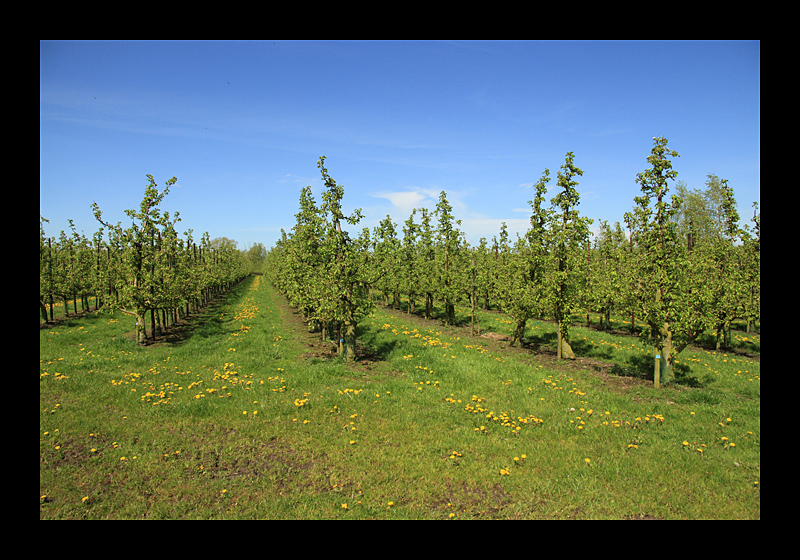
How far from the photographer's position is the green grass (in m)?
6.73

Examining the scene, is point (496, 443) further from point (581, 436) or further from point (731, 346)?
point (731, 346)

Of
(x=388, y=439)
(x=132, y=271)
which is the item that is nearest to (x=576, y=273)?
(x=388, y=439)

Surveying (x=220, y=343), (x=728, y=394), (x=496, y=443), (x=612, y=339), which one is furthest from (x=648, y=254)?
(x=220, y=343)

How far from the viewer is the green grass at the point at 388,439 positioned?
6734 millimetres

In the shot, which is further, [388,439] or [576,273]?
[576,273]

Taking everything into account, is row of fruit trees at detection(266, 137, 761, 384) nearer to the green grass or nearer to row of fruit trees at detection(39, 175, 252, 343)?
the green grass

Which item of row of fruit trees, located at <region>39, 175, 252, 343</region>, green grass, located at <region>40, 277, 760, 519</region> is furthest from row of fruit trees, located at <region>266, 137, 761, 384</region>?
row of fruit trees, located at <region>39, 175, 252, 343</region>

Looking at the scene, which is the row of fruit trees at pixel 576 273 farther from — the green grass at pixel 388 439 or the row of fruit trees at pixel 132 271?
the row of fruit trees at pixel 132 271

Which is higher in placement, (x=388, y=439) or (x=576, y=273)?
(x=576, y=273)

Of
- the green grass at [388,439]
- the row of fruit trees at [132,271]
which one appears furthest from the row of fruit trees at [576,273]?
the row of fruit trees at [132,271]

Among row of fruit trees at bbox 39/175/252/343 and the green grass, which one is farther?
row of fruit trees at bbox 39/175/252/343

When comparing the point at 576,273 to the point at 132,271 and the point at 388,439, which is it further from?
the point at 132,271

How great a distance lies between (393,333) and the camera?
70.9 ft

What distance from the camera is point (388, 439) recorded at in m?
9.09
